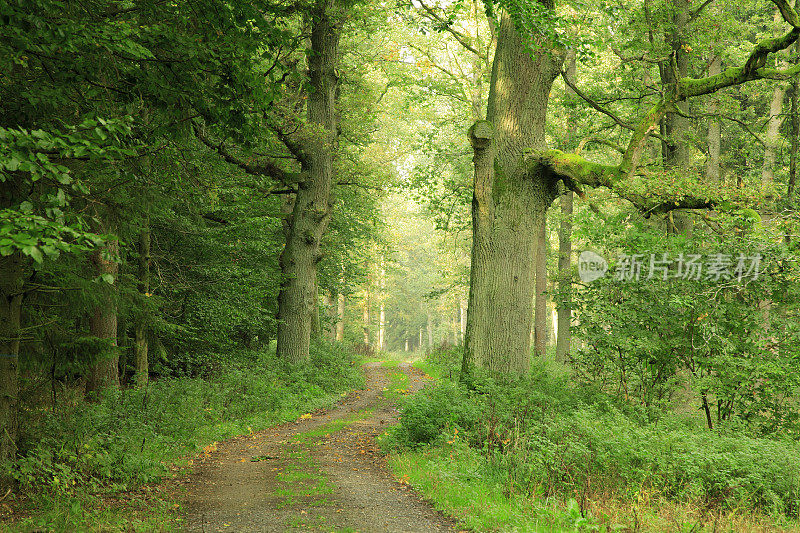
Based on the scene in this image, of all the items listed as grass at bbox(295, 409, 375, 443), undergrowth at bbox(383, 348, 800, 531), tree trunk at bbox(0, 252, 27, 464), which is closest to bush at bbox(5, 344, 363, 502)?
tree trunk at bbox(0, 252, 27, 464)

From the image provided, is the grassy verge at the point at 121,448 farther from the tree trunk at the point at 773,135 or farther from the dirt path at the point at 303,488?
the tree trunk at the point at 773,135

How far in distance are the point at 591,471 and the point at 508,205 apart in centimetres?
567

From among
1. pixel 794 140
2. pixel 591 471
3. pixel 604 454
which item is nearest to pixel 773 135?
pixel 794 140

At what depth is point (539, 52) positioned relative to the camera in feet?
35.4

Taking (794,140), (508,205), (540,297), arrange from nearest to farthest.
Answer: (508,205) < (794,140) < (540,297)

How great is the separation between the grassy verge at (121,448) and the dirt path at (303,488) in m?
0.48

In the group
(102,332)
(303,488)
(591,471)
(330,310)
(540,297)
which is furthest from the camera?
(330,310)

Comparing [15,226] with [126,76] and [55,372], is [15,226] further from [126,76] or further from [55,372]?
[55,372]

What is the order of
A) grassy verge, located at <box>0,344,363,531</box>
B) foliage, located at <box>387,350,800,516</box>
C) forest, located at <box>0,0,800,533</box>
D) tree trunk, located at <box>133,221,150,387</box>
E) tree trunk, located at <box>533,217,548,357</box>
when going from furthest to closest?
tree trunk, located at <box>533,217,548,357</box>
tree trunk, located at <box>133,221,150,387</box>
foliage, located at <box>387,350,800,516</box>
forest, located at <box>0,0,800,533</box>
grassy verge, located at <box>0,344,363,531</box>

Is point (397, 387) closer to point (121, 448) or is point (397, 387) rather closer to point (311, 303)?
point (311, 303)

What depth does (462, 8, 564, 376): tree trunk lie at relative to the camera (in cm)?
1062

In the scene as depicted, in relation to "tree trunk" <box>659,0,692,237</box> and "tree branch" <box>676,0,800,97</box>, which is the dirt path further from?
"tree trunk" <box>659,0,692,237</box>

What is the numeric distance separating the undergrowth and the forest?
0.04 meters

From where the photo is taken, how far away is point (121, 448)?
23.8 feet
